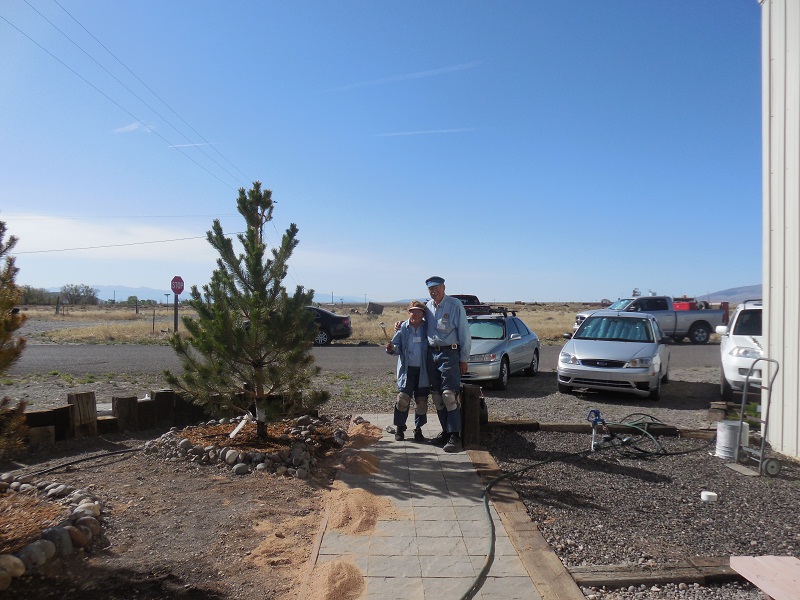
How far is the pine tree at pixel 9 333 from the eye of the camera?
347 cm

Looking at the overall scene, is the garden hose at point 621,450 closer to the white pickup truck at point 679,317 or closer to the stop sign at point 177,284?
the white pickup truck at point 679,317

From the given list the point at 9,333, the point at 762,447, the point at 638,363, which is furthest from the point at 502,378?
the point at 9,333

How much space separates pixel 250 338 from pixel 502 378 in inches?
266

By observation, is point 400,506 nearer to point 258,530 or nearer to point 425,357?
point 258,530

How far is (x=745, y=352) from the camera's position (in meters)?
9.54

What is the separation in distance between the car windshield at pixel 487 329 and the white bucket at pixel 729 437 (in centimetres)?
608

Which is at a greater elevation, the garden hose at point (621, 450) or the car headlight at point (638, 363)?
the car headlight at point (638, 363)

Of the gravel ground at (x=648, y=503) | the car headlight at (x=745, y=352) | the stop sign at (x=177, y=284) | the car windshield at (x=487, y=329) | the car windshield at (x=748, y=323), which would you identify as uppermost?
the stop sign at (x=177, y=284)

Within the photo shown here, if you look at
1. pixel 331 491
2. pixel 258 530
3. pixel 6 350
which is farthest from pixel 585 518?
pixel 6 350

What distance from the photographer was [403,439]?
22.9 feet

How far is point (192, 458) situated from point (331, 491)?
1.66 m

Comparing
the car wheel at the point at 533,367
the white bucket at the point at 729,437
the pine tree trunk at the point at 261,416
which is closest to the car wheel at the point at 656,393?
the car wheel at the point at 533,367

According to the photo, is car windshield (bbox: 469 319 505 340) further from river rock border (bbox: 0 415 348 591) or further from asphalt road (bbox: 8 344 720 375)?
river rock border (bbox: 0 415 348 591)

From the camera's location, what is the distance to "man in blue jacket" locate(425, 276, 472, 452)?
6.56m
